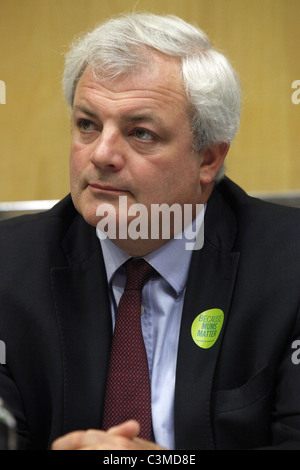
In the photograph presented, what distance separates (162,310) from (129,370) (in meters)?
0.17

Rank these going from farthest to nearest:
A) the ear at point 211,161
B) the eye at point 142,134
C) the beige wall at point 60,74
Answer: the beige wall at point 60,74, the ear at point 211,161, the eye at point 142,134

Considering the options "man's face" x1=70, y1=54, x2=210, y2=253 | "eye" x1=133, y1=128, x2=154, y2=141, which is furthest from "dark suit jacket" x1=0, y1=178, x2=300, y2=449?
"eye" x1=133, y1=128, x2=154, y2=141

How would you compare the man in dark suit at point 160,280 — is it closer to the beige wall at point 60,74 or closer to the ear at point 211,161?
the ear at point 211,161

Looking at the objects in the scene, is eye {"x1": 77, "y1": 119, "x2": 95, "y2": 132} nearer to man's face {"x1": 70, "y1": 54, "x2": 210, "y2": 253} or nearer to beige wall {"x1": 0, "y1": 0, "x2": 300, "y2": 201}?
man's face {"x1": 70, "y1": 54, "x2": 210, "y2": 253}

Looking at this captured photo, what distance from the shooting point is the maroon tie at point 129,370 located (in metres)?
1.61

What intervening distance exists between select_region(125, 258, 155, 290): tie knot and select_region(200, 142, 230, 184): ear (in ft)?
0.86

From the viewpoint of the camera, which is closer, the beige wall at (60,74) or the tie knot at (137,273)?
the tie knot at (137,273)

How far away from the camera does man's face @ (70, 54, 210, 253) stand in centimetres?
167

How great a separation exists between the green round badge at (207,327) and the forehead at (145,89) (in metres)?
0.48

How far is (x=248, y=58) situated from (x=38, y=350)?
48.6 inches

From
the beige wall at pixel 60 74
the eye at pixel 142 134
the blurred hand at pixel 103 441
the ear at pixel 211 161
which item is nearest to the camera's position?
the blurred hand at pixel 103 441

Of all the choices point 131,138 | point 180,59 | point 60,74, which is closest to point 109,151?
point 131,138

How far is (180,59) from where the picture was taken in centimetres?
174

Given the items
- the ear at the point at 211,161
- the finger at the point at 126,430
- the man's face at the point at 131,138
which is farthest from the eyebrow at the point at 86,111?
the finger at the point at 126,430
